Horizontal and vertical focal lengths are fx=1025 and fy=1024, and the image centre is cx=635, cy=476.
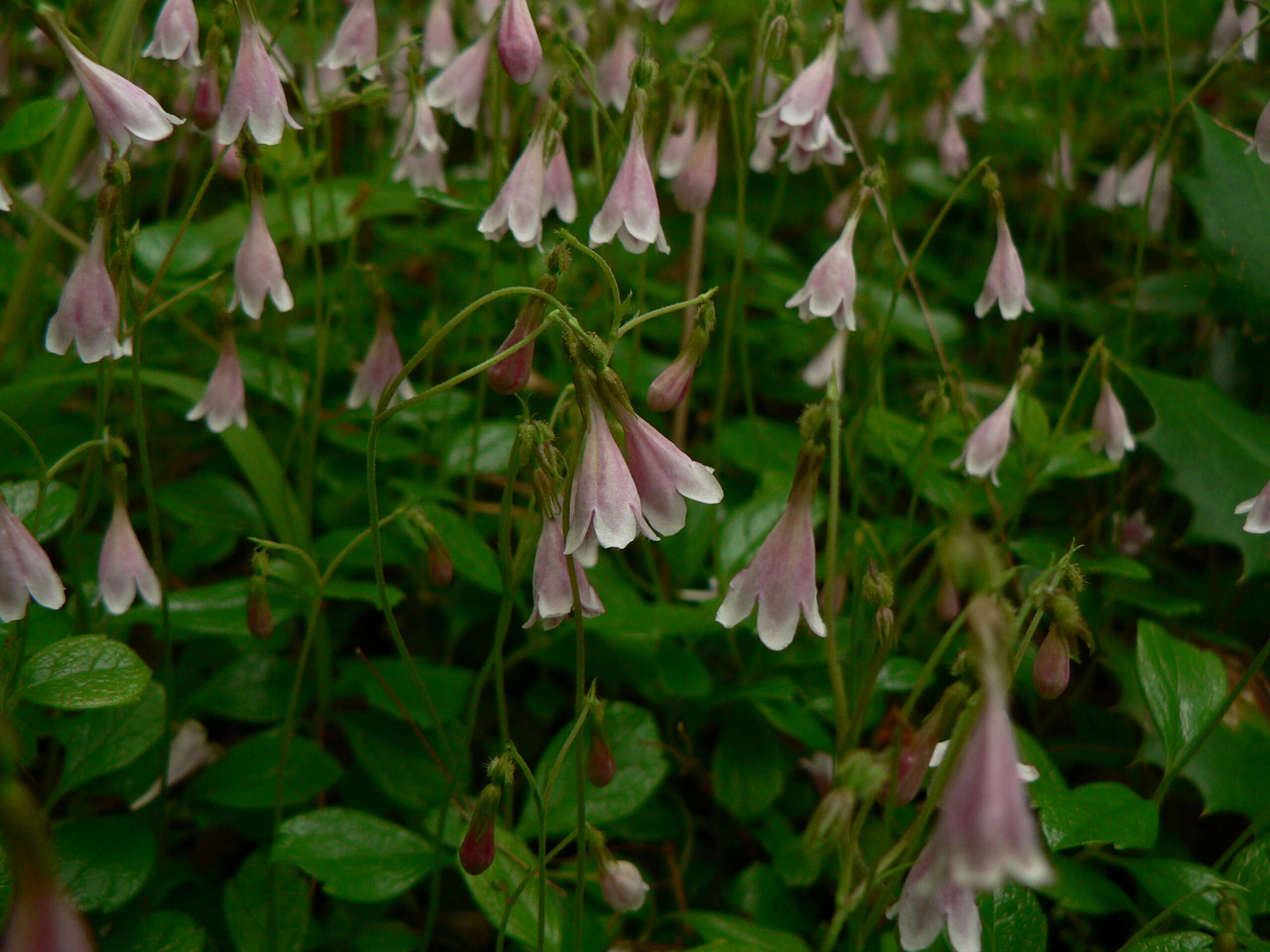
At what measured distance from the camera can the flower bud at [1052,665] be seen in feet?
3.68

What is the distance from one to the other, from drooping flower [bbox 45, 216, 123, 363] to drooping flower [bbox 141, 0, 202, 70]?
30cm

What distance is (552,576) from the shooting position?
45.2 inches

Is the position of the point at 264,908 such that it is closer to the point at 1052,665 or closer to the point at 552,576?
the point at 552,576

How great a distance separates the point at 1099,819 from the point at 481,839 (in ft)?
2.28

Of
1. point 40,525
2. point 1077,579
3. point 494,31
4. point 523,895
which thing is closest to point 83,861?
point 40,525

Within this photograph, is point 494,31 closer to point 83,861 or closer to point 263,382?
point 263,382

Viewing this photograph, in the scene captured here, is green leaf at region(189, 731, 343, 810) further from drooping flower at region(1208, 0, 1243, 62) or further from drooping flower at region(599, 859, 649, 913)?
drooping flower at region(1208, 0, 1243, 62)

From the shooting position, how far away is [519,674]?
6.25ft

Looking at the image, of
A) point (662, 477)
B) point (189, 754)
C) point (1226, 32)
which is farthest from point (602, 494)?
point (1226, 32)

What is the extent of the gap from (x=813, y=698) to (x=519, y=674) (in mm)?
591

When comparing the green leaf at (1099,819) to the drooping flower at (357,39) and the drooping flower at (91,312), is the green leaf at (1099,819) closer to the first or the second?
the drooping flower at (91,312)

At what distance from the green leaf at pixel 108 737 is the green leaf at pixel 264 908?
0.21m

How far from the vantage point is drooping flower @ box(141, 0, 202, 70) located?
1.41m

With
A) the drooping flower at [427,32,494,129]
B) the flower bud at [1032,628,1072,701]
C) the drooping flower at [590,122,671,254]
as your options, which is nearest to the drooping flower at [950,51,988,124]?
the drooping flower at [427,32,494,129]
